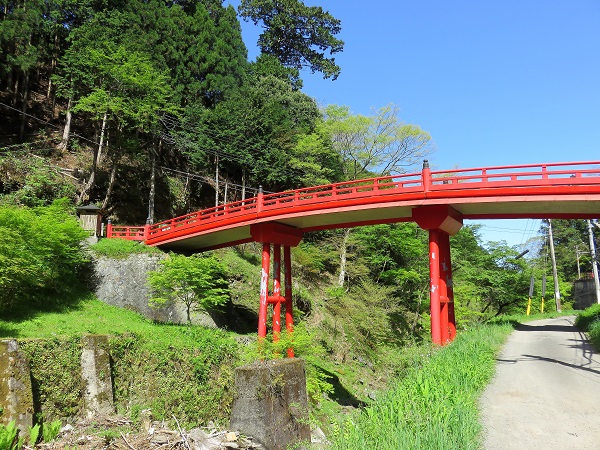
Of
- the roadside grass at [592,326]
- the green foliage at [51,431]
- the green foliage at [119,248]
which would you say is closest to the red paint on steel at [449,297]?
the roadside grass at [592,326]

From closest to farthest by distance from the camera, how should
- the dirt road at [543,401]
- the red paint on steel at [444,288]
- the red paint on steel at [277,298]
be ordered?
the dirt road at [543,401]
the red paint on steel at [444,288]
the red paint on steel at [277,298]

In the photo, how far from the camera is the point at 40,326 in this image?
13328 millimetres

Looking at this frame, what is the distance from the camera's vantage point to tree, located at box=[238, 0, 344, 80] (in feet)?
161

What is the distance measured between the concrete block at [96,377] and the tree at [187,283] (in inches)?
207

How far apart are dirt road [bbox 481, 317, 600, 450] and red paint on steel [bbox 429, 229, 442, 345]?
193 cm

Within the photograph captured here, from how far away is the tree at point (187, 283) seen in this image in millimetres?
17438

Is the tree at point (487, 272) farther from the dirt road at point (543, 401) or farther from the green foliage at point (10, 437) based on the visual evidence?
the green foliage at point (10, 437)

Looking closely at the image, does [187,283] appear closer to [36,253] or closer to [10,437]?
[36,253]

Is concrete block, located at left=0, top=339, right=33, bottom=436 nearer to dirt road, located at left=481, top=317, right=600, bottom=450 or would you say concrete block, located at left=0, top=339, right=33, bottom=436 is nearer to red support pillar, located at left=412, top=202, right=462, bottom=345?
dirt road, located at left=481, top=317, right=600, bottom=450

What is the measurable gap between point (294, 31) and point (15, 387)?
49.3 meters

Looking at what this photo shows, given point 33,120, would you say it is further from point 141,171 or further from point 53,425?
point 53,425

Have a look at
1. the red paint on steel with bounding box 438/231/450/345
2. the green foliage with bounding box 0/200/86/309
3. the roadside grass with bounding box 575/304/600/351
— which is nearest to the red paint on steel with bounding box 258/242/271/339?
the red paint on steel with bounding box 438/231/450/345

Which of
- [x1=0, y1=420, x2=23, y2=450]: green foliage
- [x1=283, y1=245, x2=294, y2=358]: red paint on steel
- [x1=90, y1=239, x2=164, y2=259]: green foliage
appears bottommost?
[x1=0, y1=420, x2=23, y2=450]: green foliage

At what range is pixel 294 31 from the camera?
1965 inches
